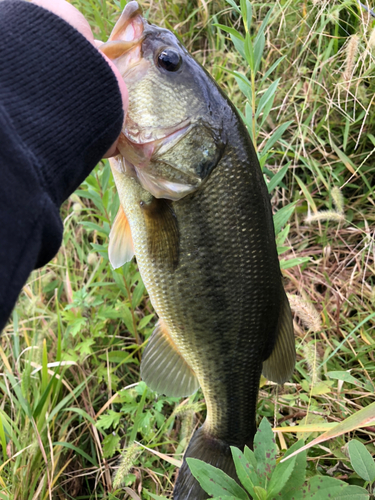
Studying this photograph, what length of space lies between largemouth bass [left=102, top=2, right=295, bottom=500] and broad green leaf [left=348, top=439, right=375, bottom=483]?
475mm

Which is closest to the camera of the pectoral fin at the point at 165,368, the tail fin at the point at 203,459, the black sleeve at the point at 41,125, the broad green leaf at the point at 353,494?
the black sleeve at the point at 41,125

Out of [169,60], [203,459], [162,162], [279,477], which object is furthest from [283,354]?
[169,60]

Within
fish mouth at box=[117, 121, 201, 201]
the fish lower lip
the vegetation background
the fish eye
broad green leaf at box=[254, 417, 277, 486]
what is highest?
the fish eye

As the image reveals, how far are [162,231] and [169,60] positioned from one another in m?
0.65

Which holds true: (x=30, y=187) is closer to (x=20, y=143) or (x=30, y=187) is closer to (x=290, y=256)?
(x=20, y=143)

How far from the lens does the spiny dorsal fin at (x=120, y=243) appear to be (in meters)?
1.71

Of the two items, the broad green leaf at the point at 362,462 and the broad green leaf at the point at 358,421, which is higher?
the broad green leaf at the point at 358,421

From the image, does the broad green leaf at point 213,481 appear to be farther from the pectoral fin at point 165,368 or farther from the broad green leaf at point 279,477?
the pectoral fin at point 165,368

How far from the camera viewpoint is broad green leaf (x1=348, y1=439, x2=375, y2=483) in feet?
3.96

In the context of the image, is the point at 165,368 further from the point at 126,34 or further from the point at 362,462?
the point at 126,34

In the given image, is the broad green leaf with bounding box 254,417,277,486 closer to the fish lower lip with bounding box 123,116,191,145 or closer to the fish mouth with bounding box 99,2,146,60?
the fish lower lip with bounding box 123,116,191,145

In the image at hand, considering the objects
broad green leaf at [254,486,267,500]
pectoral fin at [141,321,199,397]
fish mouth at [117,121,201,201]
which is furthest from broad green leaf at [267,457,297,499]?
fish mouth at [117,121,201,201]

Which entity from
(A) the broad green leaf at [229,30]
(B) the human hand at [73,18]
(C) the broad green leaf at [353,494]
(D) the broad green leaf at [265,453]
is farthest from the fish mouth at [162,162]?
(C) the broad green leaf at [353,494]

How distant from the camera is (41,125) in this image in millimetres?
1063
